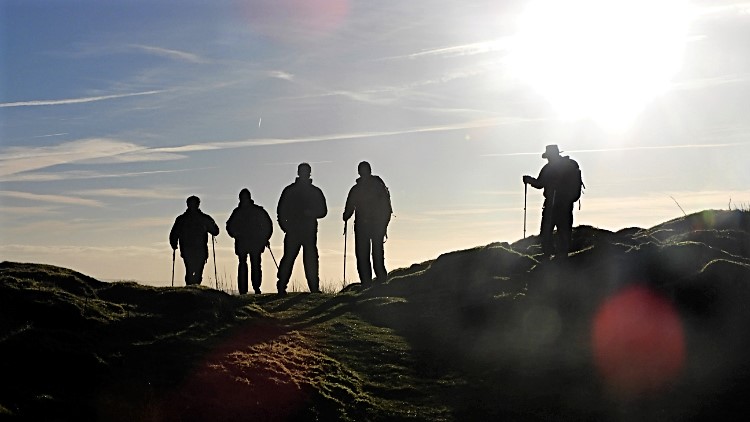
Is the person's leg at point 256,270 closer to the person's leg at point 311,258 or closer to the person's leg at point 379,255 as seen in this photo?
the person's leg at point 311,258

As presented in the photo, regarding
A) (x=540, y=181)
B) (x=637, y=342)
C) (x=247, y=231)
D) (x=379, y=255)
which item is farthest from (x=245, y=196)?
(x=637, y=342)

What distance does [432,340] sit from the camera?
1390cm

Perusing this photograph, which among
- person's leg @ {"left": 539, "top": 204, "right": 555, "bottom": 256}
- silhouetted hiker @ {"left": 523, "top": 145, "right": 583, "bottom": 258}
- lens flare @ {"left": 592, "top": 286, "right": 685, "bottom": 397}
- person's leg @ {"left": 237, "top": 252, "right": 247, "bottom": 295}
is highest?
silhouetted hiker @ {"left": 523, "top": 145, "right": 583, "bottom": 258}

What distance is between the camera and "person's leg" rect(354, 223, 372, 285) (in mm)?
20172

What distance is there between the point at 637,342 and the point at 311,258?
9.00 metres

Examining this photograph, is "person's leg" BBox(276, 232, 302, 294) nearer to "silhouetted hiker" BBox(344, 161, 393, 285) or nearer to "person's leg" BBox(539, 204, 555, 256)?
"silhouetted hiker" BBox(344, 161, 393, 285)

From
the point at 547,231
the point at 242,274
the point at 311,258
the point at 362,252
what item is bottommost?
the point at 242,274

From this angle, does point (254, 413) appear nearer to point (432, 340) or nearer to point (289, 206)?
point (432, 340)

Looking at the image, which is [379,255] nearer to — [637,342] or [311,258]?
[311,258]

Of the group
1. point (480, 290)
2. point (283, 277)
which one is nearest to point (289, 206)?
point (283, 277)

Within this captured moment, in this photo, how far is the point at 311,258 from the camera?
2025cm

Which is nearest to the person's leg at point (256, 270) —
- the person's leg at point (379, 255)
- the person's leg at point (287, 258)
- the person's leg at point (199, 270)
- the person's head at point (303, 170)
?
the person's leg at point (287, 258)

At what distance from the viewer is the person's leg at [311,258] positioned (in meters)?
20.0

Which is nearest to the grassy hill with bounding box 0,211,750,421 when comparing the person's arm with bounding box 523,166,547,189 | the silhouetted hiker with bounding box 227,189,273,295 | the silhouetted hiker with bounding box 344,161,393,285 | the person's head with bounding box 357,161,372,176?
the person's arm with bounding box 523,166,547,189
